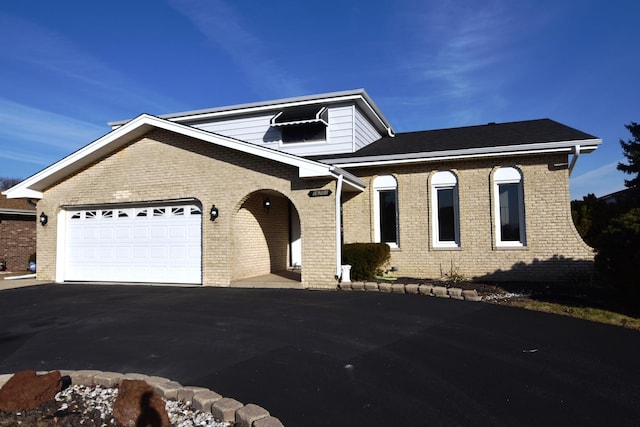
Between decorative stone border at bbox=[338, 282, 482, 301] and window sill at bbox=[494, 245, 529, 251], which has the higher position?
window sill at bbox=[494, 245, 529, 251]

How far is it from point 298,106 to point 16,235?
50.2 feet

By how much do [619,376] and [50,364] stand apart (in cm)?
697

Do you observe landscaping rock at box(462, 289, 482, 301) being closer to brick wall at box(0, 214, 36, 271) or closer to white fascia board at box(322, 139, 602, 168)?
white fascia board at box(322, 139, 602, 168)

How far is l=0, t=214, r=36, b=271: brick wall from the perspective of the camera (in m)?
20.0

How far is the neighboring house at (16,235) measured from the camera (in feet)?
65.5

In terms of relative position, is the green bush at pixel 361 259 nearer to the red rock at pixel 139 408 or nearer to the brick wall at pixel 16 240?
the red rock at pixel 139 408

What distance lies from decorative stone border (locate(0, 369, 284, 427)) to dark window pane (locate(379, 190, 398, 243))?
1007 cm

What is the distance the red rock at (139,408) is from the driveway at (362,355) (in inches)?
30.5

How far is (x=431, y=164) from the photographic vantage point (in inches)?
531

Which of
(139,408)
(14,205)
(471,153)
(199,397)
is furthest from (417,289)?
(14,205)

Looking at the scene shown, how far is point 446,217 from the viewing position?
44.1 feet

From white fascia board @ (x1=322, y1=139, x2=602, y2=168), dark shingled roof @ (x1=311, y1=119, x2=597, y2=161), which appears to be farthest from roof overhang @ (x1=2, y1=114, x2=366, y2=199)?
dark shingled roof @ (x1=311, y1=119, x2=597, y2=161)

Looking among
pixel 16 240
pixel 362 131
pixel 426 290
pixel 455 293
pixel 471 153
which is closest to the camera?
pixel 455 293

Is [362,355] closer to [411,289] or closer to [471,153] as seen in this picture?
[411,289]
